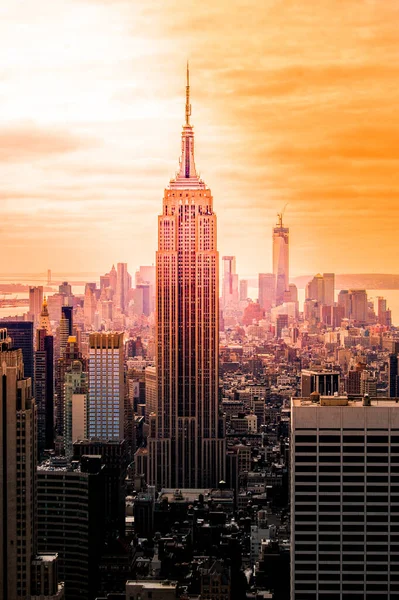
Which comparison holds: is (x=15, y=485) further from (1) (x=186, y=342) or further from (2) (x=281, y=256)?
(1) (x=186, y=342)

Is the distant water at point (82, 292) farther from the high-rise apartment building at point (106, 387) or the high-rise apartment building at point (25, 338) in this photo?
the high-rise apartment building at point (106, 387)

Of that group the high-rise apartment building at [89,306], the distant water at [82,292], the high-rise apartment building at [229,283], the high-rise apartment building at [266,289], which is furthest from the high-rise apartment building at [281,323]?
the high-rise apartment building at [89,306]

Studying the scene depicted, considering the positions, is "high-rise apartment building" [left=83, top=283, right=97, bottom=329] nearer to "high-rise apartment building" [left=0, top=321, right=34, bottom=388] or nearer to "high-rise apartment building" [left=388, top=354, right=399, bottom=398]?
"high-rise apartment building" [left=0, top=321, right=34, bottom=388]

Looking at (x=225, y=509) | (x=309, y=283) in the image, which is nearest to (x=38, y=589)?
(x=309, y=283)

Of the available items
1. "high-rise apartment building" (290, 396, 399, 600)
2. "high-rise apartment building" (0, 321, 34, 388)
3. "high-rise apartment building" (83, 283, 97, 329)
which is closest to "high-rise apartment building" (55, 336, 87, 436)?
"high-rise apartment building" (83, 283, 97, 329)

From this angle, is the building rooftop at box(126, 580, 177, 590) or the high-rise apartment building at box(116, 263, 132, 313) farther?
the high-rise apartment building at box(116, 263, 132, 313)

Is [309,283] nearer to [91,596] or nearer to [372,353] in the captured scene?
[372,353]
